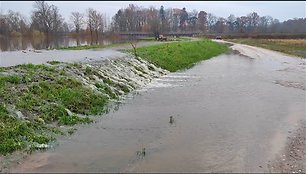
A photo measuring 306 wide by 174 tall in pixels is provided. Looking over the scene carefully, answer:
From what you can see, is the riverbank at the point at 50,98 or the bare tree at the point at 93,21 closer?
the riverbank at the point at 50,98

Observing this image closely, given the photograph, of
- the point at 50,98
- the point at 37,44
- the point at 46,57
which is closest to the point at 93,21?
the point at 37,44

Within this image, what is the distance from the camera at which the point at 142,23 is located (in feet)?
493

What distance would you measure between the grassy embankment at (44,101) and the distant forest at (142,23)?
57832 mm

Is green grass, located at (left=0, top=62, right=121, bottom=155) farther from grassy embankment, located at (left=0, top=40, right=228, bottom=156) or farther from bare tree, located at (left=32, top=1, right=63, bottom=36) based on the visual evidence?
bare tree, located at (left=32, top=1, right=63, bottom=36)

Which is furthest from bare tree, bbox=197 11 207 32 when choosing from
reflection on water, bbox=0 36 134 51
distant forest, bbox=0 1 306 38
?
reflection on water, bbox=0 36 134 51

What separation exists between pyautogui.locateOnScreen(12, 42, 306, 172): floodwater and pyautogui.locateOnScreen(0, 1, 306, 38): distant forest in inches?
2120

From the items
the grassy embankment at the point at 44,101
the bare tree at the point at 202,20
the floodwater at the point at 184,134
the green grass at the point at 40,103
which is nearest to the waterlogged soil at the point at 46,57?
the grassy embankment at the point at 44,101

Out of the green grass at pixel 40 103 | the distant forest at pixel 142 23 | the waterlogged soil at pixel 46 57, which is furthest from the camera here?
the distant forest at pixel 142 23

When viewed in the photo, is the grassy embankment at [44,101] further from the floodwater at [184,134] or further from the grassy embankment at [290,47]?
the grassy embankment at [290,47]

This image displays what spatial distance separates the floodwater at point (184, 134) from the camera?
9.74 m

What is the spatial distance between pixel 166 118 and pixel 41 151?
5.66 m

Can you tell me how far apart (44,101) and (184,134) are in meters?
5.93

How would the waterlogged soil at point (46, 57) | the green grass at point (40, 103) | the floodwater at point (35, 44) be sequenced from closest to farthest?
1. the green grass at point (40, 103)
2. the waterlogged soil at point (46, 57)
3. the floodwater at point (35, 44)

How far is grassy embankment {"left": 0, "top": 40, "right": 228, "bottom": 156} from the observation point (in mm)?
11305
